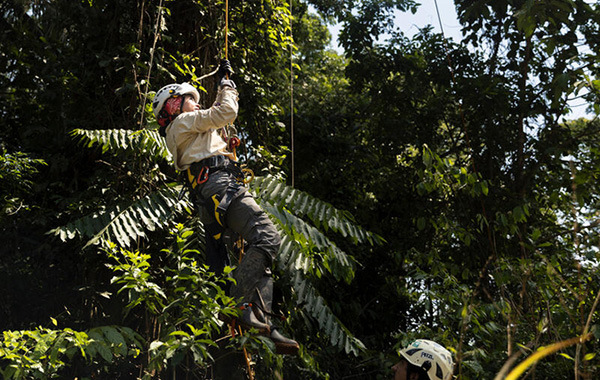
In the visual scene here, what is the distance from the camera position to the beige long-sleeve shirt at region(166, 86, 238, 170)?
4.72m

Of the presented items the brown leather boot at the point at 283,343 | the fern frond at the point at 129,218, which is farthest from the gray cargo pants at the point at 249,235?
the fern frond at the point at 129,218

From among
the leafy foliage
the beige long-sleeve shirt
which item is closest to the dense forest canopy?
the leafy foliage

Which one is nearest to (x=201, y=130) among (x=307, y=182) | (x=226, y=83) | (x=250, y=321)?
→ (x=226, y=83)

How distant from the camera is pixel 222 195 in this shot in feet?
15.7

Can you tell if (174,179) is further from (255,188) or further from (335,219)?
(335,219)

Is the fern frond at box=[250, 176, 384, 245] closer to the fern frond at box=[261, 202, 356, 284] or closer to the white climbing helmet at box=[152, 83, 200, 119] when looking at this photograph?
the fern frond at box=[261, 202, 356, 284]

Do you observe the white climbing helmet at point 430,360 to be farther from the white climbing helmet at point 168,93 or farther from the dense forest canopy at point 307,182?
the white climbing helmet at point 168,93

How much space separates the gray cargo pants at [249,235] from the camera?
457 cm

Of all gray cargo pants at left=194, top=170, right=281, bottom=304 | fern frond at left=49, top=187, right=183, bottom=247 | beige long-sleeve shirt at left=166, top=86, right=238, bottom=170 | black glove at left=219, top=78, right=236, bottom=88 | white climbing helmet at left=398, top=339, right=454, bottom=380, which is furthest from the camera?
fern frond at left=49, top=187, right=183, bottom=247

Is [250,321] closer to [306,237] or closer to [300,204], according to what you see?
[306,237]

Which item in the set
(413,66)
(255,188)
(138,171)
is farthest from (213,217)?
(413,66)

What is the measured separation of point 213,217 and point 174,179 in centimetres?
256

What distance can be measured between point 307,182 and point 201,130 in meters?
5.62

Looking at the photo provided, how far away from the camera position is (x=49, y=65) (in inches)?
327
